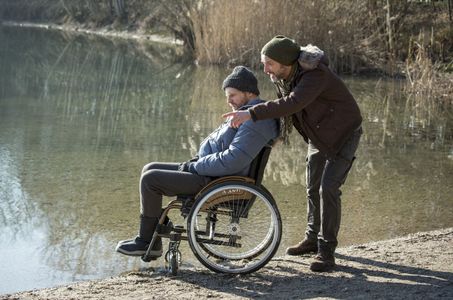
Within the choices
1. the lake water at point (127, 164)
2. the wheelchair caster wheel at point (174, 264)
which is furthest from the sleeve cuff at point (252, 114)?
the lake water at point (127, 164)

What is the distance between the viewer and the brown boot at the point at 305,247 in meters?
5.19

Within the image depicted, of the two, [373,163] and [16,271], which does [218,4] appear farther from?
[16,271]

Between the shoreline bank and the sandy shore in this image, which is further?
the shoreline bank

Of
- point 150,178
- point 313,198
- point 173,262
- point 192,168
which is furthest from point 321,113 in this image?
point 173,262

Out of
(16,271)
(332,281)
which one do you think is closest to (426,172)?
(332,281)

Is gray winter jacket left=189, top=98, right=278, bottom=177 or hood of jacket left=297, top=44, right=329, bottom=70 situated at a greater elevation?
hood of jacket left=297, top=44, right=329, bottom=70

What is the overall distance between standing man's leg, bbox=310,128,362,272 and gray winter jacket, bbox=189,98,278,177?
416mm

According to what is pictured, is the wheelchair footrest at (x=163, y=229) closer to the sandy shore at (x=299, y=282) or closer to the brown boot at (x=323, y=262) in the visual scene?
the sandy shore at (x=299, y=282)

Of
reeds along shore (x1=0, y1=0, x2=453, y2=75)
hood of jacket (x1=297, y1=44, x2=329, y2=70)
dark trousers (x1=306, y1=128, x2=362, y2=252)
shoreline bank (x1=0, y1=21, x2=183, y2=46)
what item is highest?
shoreline bank (x1=0, y1=21, x2=183, y2=46)

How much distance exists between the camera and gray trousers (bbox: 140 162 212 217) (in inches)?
183

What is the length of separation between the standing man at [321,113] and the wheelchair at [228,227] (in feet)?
0.99

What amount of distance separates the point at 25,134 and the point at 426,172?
539cm

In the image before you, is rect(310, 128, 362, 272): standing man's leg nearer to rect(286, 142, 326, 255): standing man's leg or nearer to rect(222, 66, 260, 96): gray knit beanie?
rect(286, 142, 326, 255): standing man's leg

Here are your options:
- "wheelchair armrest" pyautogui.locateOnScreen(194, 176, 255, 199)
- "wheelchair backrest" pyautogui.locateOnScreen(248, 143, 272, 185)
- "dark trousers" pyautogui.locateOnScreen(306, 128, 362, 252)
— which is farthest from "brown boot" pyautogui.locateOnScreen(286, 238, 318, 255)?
"wheelchair armrest" pyautogui.locateOnScreen(194, 176, 255, 199)
